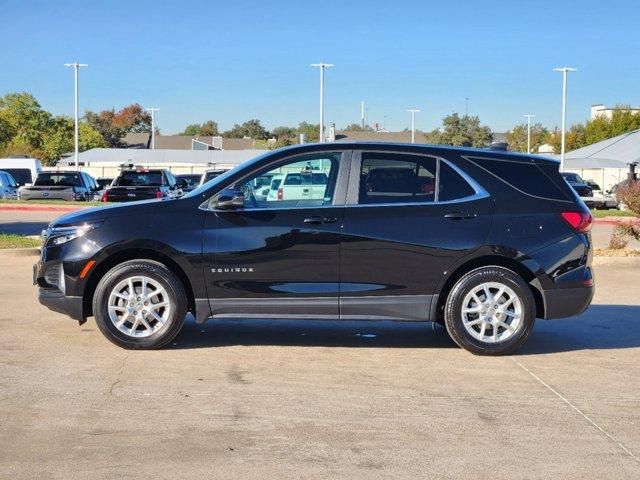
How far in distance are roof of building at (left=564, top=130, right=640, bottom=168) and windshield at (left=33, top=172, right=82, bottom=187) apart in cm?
3130

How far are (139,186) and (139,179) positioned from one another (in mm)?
1058

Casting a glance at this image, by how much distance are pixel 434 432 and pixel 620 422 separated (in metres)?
1.30

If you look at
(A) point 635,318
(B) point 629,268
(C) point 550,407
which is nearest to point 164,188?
(B) point 629,268

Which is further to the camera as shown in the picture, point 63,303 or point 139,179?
point 139,179

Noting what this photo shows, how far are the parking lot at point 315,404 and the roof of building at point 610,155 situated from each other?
45.4m

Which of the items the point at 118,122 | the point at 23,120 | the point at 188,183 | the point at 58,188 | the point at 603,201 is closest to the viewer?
the point at 58,188

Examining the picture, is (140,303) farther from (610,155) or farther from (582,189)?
(610,155)

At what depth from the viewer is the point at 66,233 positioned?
7.82m

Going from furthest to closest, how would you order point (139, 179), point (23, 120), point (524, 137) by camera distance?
1. point (524, 137)
2. point (23, 120)
3. point (139, 179)

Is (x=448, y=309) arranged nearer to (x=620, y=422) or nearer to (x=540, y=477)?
(x=620, y=422)

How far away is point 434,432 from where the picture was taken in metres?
5.68

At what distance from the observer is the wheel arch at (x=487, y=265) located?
7797 millimetres

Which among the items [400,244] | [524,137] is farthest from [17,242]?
[524,137]

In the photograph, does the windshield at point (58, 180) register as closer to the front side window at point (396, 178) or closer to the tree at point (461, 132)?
the front side window at point (396, 178)
